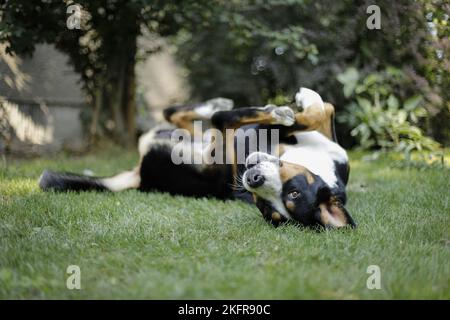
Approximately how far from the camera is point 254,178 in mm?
3002

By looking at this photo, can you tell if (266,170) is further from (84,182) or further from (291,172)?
(84,182)

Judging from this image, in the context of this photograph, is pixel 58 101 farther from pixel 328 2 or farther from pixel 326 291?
pixel 326 291

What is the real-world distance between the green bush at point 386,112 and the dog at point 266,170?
1677mm

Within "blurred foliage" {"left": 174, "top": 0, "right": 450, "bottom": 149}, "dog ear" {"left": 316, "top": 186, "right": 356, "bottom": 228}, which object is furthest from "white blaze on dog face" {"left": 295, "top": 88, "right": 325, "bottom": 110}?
"blurred foliage" {"left": 174, "top": 0, "right": 450, "bottom": 149}

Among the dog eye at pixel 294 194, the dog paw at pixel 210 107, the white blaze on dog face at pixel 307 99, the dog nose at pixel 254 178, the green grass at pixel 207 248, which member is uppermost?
the white blaze on dog face at pixel 307 99

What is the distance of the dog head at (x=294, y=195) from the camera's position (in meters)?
3.00

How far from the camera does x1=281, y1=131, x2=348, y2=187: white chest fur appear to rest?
11.1ft

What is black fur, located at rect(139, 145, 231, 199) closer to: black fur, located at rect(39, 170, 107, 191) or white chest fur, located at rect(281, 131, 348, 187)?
black fur, located at rect(39, 170, 107, 191)

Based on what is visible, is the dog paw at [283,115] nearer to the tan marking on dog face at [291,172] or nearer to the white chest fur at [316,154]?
the white chest fur at [316,154]

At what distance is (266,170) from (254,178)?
10 cm

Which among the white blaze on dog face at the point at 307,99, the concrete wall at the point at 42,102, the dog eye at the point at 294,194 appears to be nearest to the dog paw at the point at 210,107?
the white blaze on dog face at the point at 307,99

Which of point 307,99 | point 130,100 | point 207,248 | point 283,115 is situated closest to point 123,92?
point 130,100

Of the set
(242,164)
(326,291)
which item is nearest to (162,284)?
(326,291)

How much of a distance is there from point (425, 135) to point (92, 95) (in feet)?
13.9
